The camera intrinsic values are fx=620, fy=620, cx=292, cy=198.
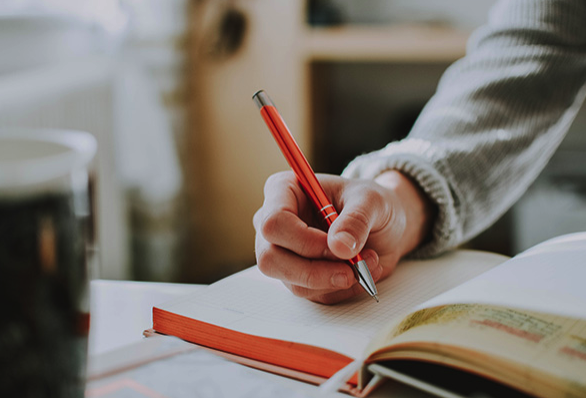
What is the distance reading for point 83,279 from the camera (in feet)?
0.79

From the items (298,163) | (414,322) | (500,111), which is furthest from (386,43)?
(414,322)

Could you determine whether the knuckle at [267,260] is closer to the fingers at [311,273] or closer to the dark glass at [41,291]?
the fingers at [311,273]

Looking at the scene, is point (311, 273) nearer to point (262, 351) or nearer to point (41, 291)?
point (262, 351)

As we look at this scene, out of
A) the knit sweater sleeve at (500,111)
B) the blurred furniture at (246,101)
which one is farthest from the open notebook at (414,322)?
the blurred furniture at (246,101)

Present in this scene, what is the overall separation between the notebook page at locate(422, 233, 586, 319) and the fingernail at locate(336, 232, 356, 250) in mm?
73

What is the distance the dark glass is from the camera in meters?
0.21

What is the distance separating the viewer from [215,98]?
1.92m

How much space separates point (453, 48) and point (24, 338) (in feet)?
5.03

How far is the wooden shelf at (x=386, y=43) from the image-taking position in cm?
161

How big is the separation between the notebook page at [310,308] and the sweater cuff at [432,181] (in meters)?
0.04

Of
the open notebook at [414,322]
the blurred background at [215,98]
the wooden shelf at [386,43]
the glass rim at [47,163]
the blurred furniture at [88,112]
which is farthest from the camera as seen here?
the wooden shelf at [386,43]

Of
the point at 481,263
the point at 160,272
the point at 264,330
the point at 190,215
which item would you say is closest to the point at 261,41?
the point at 190,215

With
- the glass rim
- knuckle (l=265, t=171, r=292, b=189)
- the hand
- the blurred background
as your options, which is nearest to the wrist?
the hand

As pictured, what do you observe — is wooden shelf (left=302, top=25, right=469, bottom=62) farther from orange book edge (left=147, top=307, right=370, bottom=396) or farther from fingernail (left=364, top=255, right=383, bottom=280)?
orange book edge (left=147, top=307, right=370, bottom=396)
